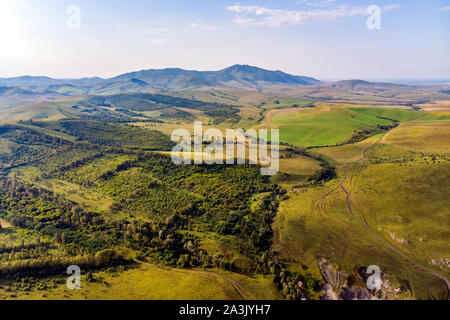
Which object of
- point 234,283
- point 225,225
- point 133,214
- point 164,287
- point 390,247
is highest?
point 133,214

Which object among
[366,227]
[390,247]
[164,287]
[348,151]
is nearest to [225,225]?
[164,287]

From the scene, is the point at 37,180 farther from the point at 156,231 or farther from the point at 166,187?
the point at 156,231

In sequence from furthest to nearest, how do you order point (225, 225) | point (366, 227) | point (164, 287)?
point (225, 225), point (366, 227), point (164, 287)

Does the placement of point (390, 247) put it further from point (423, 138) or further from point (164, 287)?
point (423, 138)

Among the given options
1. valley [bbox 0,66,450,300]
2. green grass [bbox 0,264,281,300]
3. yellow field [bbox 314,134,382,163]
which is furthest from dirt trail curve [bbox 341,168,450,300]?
yellow field [bbox 314,134,382,163]

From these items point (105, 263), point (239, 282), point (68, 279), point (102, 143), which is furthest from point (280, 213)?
point (102, 143)

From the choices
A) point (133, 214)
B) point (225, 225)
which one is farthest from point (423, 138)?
point (133, 214)

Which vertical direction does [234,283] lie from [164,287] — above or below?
above

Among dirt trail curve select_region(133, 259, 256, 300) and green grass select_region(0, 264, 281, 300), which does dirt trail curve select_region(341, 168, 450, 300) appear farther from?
dirt trail curve select_region(133, 259, 256, 300)

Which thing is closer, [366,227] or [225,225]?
[366,227]

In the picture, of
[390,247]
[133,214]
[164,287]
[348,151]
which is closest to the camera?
[164,287]
